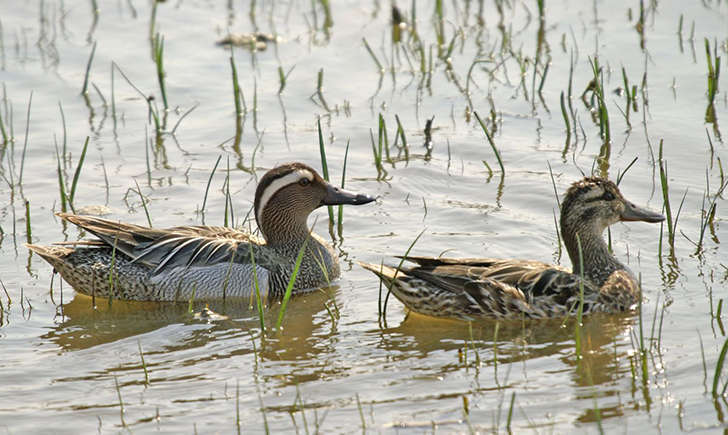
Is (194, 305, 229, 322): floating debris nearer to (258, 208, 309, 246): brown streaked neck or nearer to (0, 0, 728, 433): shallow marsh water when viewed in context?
(0, 0, 728, 433): shallow marsh water

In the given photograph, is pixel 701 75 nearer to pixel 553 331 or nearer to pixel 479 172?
pixel 479 172

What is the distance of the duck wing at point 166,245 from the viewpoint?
30.3 feet

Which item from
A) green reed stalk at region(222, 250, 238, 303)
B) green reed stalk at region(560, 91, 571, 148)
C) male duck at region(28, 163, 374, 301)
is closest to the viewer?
green reed stalk at region(222, 250, 238, 303)

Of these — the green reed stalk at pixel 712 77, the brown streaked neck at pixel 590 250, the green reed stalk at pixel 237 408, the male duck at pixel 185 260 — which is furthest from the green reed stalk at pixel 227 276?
the green reed stalk at pixel 712 77

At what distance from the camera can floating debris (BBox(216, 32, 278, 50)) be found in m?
14.4

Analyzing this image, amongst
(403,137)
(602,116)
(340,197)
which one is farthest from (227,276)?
(602,116)

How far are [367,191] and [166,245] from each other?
2.28 meters

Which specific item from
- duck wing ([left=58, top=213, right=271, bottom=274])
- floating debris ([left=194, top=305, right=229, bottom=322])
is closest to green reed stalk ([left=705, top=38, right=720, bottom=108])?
duck wing ([left=58, top=213, right=271, bottom=274])

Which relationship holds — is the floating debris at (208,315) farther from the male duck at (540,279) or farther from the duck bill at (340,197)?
the duck bill at (340,197)

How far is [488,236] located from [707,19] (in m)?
6.02

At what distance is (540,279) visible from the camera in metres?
8.27

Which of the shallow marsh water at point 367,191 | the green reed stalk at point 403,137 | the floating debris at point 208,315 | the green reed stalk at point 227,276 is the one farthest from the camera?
the green reed stalk at point 403,137

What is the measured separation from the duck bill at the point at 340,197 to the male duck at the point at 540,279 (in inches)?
43.3

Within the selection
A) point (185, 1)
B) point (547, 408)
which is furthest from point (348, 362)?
point (185, 1)
